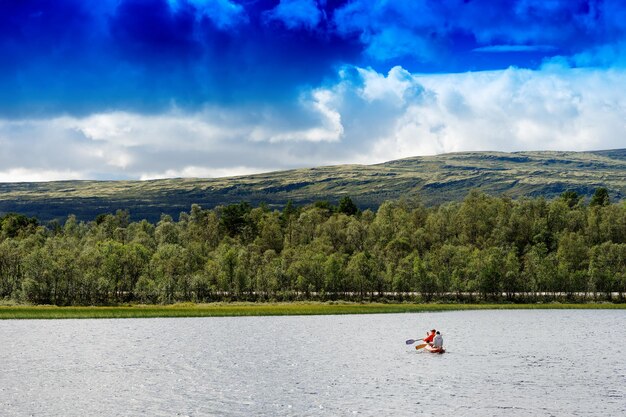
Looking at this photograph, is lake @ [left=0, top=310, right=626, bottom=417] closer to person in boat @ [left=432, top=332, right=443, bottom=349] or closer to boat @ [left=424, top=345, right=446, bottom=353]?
boat @ [left=424, top=345, right=446, bottom=353]

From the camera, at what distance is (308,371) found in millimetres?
72062

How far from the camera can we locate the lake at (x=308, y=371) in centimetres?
5472

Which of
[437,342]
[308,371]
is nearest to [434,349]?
[437,342]

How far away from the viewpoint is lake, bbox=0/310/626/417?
180ft

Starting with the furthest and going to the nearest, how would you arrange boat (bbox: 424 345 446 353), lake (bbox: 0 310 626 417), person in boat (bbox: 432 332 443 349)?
boat (bbox: 424 345 446 353) → person in boat (bbox: 432 332 443 349) → lake (bbox: 0 310 626 417)

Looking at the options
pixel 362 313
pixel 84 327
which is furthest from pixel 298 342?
pixel 362 313

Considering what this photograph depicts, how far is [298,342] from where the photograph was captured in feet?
326

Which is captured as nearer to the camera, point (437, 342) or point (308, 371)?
point (308, 371)

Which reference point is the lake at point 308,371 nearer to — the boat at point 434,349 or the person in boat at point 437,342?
the boat at point 434,349

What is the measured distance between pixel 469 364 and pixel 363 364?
9.98 m

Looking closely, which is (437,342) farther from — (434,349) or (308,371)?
(308,371)

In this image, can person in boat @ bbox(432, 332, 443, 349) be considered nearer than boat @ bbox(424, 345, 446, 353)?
Yes

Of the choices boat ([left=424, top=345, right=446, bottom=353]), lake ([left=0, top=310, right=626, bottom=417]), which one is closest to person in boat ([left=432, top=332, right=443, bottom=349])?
boat ([left=424, top=345, right=446, bottom=353])

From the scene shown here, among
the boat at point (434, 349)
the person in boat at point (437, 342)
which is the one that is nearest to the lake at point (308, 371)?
the boat at point (434, 349)
